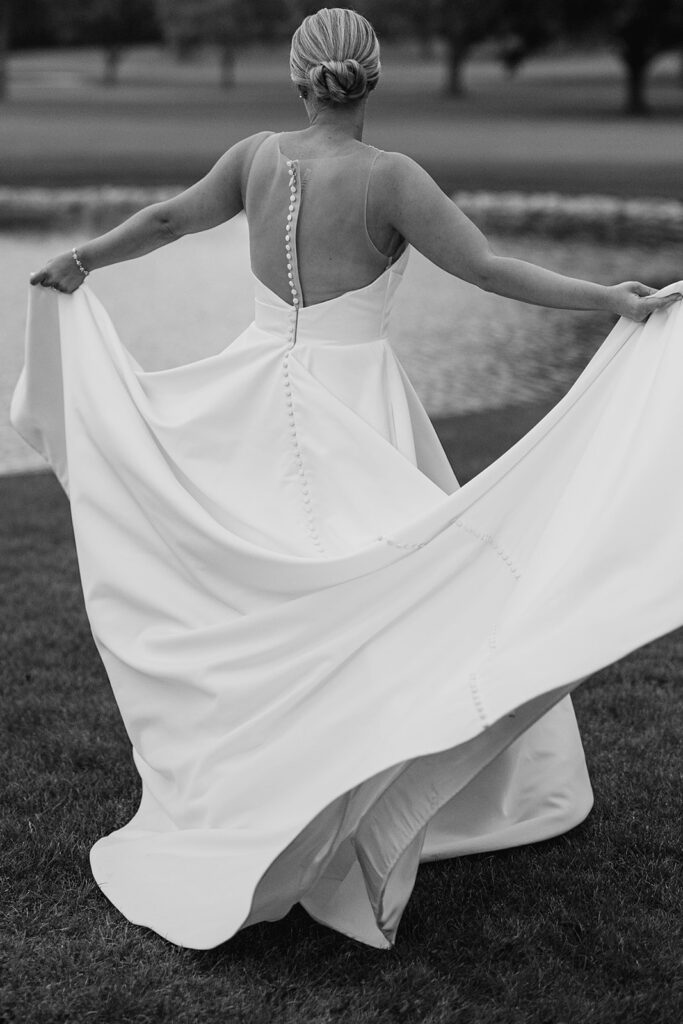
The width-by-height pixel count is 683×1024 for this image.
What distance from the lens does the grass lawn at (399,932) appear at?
10.5ft

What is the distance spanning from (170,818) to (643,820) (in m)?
1.49

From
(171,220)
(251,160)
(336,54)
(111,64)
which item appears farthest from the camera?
(111,64)

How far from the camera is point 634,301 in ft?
11.2

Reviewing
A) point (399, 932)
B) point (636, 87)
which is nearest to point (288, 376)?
point (399, 932)

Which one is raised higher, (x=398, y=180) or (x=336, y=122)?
(x=336, y=122)

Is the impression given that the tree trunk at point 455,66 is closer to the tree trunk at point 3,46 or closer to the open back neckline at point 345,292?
the tree trunk at point 3,46

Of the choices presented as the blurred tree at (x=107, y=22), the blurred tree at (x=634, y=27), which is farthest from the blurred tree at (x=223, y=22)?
the blurred tree at (x=634, y=27)

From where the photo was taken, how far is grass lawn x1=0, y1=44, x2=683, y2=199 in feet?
96.4

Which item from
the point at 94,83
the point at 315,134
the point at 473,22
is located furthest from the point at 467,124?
the point at 315,134

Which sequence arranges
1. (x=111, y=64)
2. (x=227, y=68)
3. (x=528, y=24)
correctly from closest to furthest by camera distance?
(x=528, y=24)
(x=227, y=68)
(x=111, y=64)

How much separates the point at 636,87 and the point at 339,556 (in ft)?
161

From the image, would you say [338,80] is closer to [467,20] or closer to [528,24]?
[467,20]

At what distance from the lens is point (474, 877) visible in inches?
150

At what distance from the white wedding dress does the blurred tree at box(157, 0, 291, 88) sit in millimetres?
55006
